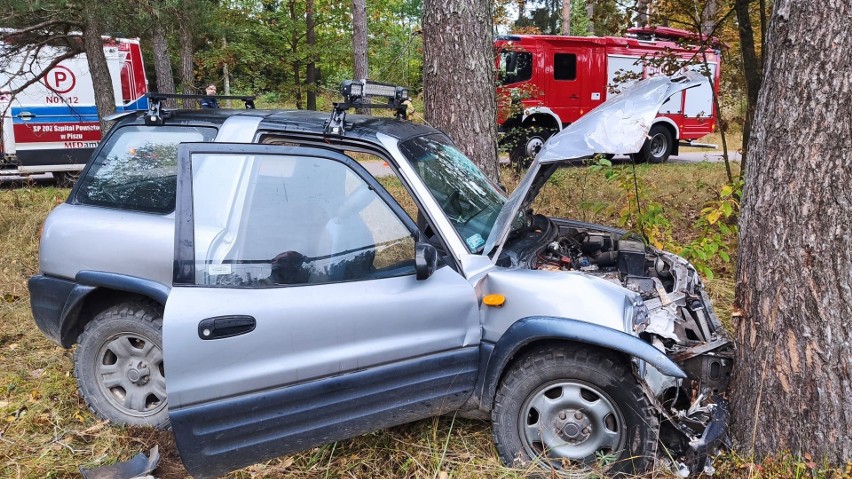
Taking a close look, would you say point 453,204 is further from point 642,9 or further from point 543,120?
point 543,120

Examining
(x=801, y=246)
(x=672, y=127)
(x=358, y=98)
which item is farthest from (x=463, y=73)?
(x=672, y=127)

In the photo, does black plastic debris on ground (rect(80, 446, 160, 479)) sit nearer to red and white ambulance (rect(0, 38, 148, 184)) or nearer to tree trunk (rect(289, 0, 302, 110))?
red and white ambulance (rect(0, 38, 148, 184))

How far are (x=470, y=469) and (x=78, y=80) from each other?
11440 millimetres

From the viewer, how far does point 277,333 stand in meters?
2.56

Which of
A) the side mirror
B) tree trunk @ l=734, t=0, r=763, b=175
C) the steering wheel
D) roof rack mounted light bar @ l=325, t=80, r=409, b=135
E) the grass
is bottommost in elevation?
the grass

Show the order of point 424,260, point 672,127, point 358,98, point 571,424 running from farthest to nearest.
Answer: point 672,127
point 358,98
point 571,424
point 424,260

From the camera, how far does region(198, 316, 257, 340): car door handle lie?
2.46m

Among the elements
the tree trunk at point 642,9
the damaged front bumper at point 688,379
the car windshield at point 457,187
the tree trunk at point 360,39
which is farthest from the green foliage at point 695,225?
the tree trunk at point 360,39

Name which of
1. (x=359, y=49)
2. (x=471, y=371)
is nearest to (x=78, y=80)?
(x=359, y=49)

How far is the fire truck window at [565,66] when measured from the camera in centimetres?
1316

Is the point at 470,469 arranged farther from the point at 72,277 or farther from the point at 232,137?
the point at 72,277

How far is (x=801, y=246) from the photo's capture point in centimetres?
258

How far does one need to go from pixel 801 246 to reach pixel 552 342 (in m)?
1.17

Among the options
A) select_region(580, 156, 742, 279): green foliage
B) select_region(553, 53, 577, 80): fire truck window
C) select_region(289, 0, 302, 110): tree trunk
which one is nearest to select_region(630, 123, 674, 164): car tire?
select_region(553, 53, 577, 80): fire truck window
